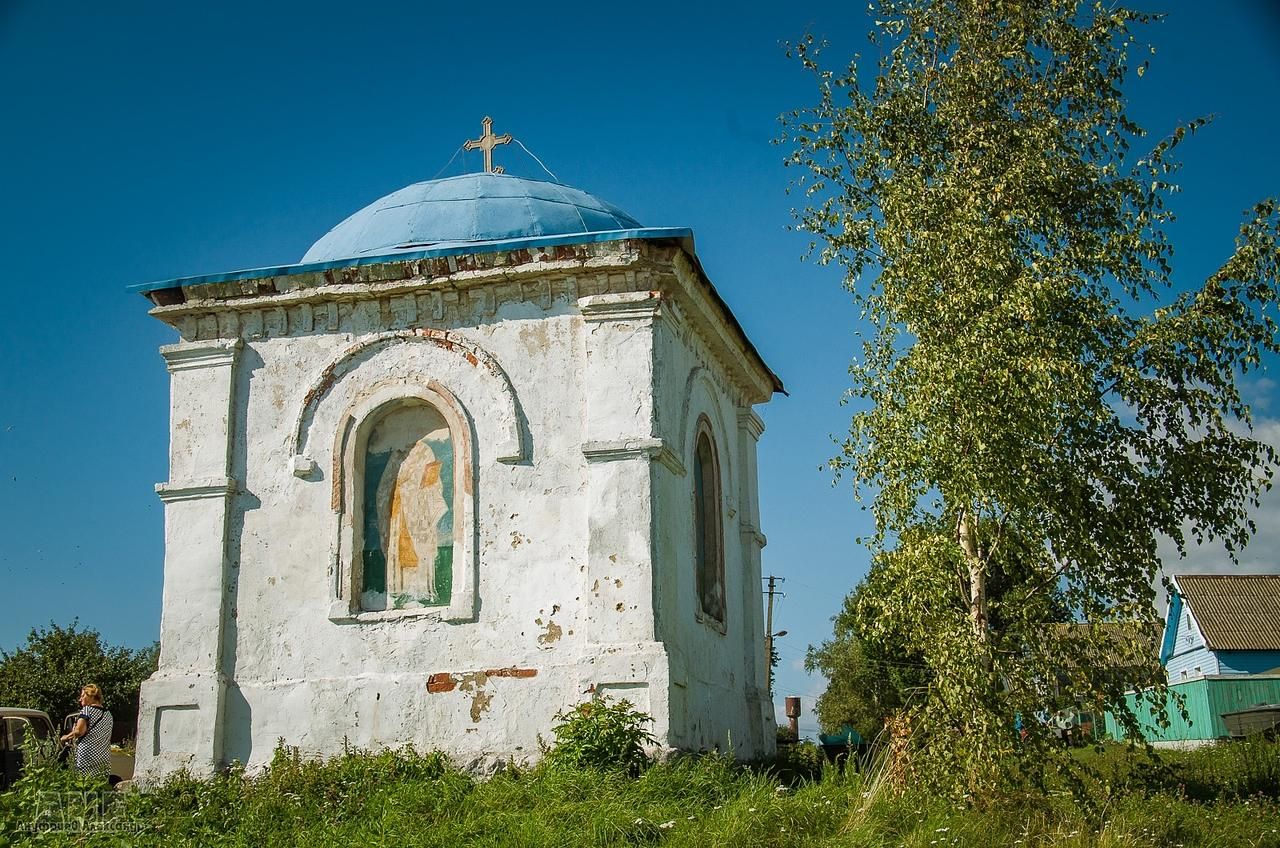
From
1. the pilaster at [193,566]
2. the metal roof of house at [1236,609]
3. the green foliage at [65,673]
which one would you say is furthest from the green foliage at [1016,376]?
the metal roof of house at [1236,609]

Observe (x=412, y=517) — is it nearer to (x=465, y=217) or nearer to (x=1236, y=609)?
(x=465, y=217)

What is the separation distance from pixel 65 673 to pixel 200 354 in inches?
483

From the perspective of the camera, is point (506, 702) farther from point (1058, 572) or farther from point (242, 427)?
point (1058, 572)

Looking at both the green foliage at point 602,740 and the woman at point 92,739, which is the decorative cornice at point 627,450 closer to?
the green foliage at point 602,740

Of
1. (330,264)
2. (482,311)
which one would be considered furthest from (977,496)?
(330,264)

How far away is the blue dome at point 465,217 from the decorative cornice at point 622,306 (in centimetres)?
149

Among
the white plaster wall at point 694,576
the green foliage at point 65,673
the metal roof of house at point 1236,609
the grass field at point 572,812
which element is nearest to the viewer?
the grass field at point 572,812

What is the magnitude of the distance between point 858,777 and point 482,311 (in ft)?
16.9

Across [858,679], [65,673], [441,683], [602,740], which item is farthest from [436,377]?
[858,679]

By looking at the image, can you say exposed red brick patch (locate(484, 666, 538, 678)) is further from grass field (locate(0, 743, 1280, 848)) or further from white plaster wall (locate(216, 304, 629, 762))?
grass field (locate(0, 743, 1280, 848))

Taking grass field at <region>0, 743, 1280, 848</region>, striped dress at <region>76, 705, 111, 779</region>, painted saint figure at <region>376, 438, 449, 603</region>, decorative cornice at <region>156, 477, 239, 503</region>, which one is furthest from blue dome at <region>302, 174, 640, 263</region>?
grass field at <region>0, 743, 1280, 848</region>

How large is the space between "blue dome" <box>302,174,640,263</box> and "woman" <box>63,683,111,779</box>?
4.67 metres

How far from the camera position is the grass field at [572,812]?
8266 mm

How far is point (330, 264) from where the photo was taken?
1144cm
